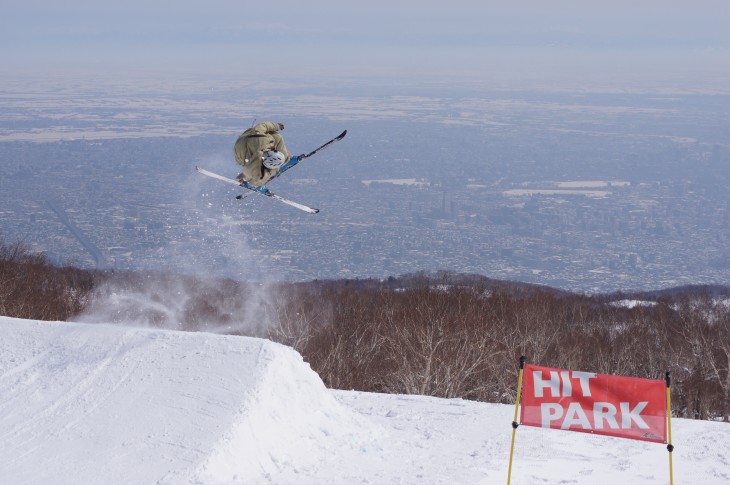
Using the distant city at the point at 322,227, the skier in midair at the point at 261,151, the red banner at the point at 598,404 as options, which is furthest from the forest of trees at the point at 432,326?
the distant city at the point at 322,227

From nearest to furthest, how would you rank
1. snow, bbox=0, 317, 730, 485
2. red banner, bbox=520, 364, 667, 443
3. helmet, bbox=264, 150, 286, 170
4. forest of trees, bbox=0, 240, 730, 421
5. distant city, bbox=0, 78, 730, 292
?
red banner, bbox=520, 364, 667, 443, snow, bbox=0, 317, 730, 485, helmet, bbox=264, 150, 286, 170, forest of trees, bbox=0, 240, 730, 421, distant city, bbox=0, 78, 730, 292

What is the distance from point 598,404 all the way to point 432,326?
20173 mm

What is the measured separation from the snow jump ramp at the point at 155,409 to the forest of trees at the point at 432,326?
11.2 meters

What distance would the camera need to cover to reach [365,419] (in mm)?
15477

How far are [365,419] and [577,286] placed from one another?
108873 millimetres

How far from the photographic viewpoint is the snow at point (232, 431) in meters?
12.4

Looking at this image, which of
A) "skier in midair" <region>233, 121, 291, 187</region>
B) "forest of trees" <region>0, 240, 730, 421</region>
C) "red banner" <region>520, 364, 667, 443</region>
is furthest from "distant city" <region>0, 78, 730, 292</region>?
"red banner" <region>520, 364, 667, 443</region>

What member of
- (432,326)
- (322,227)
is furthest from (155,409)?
(322,227)

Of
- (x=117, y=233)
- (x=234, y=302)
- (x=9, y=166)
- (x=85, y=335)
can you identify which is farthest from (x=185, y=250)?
(x=85, y=335)

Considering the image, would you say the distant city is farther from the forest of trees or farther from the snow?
the snow

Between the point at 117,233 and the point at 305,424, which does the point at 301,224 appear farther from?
the point at 305,424

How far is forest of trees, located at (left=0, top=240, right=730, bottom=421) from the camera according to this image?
98.0 feet

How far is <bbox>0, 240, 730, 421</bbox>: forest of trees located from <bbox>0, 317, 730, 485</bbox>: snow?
10.5 m

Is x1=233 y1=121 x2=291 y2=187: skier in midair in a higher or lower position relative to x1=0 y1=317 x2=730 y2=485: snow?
higher
